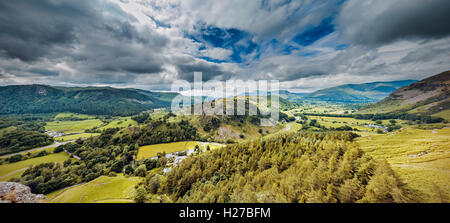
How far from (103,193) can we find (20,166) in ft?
245

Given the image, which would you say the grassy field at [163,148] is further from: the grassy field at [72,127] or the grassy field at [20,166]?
the grassy field at [72,127]

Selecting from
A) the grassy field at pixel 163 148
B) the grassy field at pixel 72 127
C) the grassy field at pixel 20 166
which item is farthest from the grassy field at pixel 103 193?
the grassy field at pixel 72 127

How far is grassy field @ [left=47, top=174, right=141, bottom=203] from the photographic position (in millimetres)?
39969

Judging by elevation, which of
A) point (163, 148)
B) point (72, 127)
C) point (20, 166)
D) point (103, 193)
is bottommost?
point (20, 166)

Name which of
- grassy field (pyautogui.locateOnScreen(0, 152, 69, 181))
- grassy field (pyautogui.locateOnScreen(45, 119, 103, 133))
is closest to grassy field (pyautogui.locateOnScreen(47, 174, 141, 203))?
grassy field (pyautogui.locateOnScreen(0, 152, 69, 181))

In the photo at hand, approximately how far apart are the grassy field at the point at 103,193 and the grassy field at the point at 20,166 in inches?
1270

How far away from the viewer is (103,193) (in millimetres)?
43625

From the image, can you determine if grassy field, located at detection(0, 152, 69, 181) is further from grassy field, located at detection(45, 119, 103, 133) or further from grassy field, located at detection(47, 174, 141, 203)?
grassy field, located at detection(45, 119, 103, 133)

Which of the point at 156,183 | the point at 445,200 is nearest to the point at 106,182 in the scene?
the point at 156,183

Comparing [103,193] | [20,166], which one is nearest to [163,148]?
[103,193]

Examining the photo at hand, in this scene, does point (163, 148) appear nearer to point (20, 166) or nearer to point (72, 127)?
point (20, 166)

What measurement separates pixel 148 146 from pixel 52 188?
42.0 metres

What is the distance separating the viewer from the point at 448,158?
2011 centimetres
